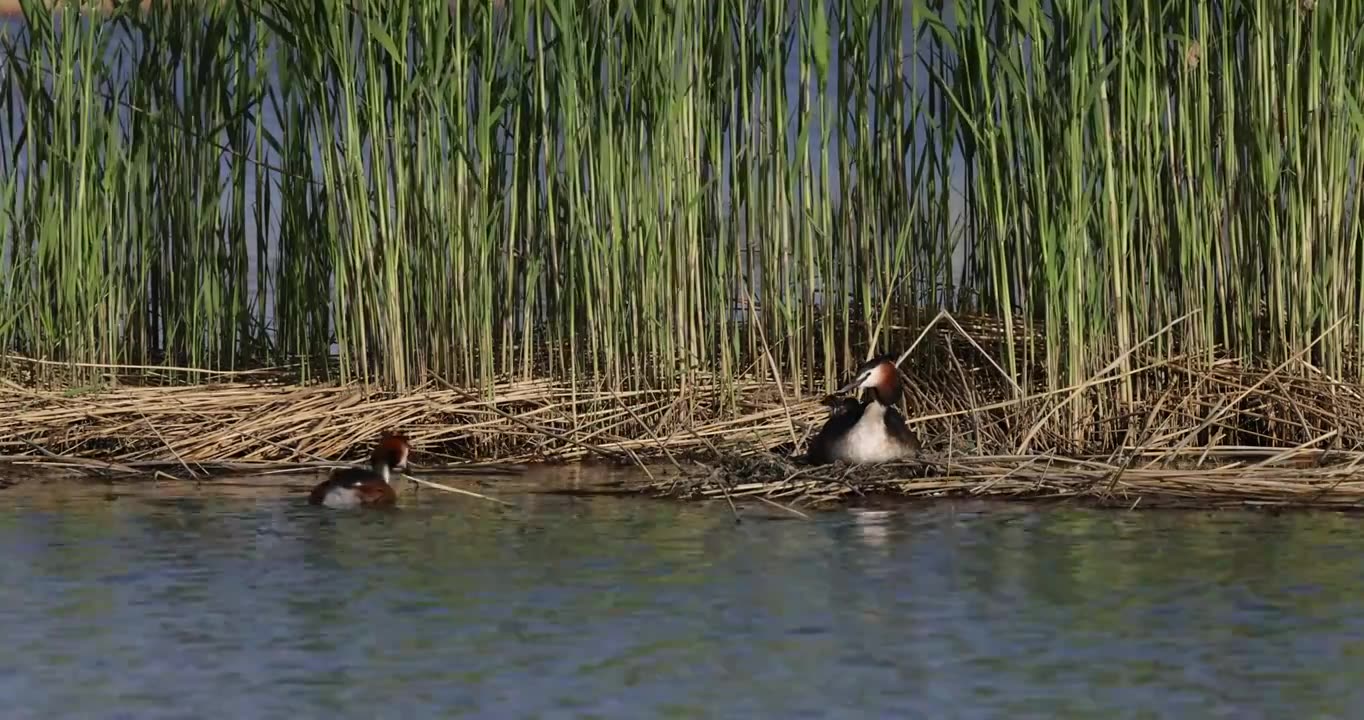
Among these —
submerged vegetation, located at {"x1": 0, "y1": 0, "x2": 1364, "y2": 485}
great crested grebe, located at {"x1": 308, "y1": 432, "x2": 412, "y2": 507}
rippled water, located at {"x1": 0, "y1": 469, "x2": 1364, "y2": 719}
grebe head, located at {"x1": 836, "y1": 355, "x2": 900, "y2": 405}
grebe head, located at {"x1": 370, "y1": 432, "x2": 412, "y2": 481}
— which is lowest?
rippled water, located at {"x1": 0, "y1": 469, "x2": 1364, "y2": 719}

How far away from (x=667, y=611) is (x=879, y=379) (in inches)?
A: 109

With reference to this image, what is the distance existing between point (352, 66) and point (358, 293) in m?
A: 0.88

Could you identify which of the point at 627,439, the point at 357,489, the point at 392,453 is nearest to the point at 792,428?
the point at 627,439

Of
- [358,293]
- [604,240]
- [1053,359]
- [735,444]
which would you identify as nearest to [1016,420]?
[1053,359]

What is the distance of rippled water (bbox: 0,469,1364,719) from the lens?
5.16 metres

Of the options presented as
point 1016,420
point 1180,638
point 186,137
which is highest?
point 186,137

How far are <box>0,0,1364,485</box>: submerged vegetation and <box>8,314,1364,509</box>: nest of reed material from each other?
0.02 m

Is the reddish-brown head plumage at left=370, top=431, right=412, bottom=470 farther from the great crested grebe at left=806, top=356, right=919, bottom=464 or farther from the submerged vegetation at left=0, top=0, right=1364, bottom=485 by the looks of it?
the great crested grebe at left=806, top=356, right=919, bottom=464

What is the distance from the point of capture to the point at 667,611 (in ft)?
20.1

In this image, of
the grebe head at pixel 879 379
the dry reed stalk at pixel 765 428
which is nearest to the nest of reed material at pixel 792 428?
the dry reed stalk at pixel 765 428

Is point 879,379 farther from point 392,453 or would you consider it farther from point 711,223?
point 392,453

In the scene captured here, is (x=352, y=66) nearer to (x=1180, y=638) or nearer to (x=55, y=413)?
(x=55, y=413)

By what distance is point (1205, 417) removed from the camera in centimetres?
893

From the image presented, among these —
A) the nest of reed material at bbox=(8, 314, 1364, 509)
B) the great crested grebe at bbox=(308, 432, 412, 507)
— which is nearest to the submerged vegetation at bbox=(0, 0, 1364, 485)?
the nest of reed material at bbox=(8, 314, 1364, 509)
